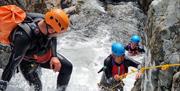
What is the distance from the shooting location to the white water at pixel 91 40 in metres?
9.22

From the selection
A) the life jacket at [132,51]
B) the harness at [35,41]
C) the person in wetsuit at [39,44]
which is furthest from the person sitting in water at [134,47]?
the harness at [35,41]

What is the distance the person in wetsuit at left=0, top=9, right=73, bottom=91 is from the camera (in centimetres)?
545

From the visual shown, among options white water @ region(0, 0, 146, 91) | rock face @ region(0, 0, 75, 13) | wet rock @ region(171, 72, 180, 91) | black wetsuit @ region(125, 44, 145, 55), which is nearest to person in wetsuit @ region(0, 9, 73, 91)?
white water @ region(0, 0, 146, 91)

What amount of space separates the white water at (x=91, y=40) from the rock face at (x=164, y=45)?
364cm

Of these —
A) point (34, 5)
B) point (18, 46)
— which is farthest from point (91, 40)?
point (18, 46)

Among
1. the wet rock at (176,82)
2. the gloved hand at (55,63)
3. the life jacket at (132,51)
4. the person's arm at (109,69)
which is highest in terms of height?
the wet rock at (176,82)

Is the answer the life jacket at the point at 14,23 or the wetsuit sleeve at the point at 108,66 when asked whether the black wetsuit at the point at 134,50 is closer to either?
the wetsuit sleeve at the point at 108,66

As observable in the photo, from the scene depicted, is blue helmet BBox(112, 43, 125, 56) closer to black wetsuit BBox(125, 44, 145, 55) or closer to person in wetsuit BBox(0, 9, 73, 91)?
person in wetsuit BBox(0, 9, 73, 91)

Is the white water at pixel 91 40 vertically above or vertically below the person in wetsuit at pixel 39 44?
below

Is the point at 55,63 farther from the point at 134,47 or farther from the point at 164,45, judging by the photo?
the point at 134,47

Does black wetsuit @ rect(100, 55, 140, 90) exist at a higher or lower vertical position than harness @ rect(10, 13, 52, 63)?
lower

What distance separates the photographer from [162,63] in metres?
4.25

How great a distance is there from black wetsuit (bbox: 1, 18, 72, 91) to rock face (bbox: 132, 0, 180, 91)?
1.74 metres

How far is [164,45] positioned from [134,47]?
635cm
